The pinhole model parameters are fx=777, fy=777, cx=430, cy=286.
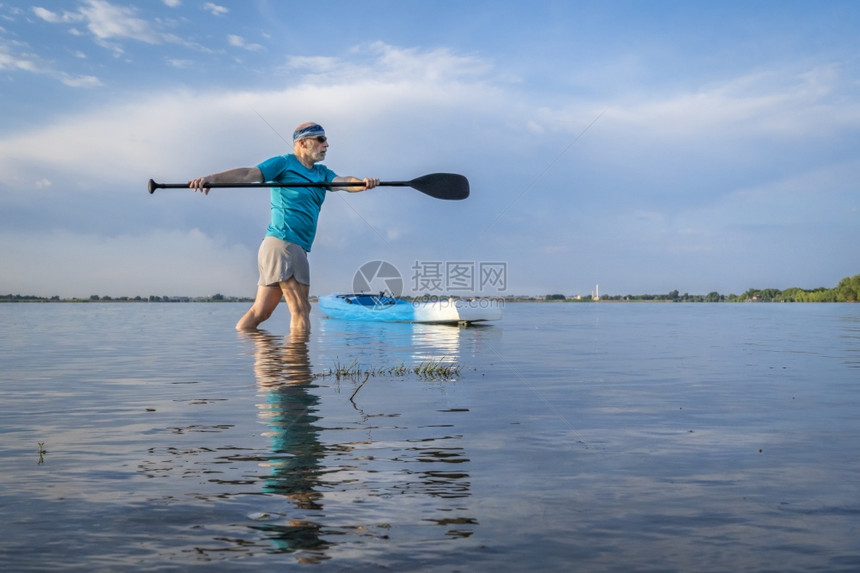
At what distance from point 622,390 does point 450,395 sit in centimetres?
233

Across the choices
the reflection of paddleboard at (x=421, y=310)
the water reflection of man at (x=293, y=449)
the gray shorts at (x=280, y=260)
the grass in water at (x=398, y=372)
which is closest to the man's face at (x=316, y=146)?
the gray shorts at (x=280, y=260)

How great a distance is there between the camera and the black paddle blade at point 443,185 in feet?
44.9

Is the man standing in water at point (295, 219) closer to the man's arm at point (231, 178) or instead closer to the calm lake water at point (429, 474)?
the man's arm at point (231, 178)

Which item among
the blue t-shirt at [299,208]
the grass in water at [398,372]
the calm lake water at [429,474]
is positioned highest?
the blue t-shirt at [299,208]

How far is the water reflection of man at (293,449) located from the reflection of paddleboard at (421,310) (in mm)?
14257

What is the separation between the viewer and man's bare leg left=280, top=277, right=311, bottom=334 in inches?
608

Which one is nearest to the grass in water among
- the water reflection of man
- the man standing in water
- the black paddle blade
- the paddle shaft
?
the water reflection of man

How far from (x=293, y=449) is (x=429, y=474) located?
121 centimetres

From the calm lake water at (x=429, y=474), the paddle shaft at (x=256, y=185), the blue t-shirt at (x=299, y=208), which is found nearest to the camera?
the calm lake water at (x=429, y=474)

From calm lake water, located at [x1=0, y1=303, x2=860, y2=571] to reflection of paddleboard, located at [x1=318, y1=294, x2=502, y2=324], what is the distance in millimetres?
15512

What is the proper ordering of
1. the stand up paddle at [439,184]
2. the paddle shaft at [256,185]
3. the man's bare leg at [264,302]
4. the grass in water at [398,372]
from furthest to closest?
1. the man's bare leg at [264,302]
2. the stand up paddle at [439,184]
3. the paddle shaft at [256,185]
4. the grass in water at [398,372]

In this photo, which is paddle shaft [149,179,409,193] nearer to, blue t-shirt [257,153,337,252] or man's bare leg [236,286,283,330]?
blue t-shirt [257,153,337,252]

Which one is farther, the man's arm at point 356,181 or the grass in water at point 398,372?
the man's arm at point 356,181

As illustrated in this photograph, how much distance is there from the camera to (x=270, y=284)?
50.5 feet
